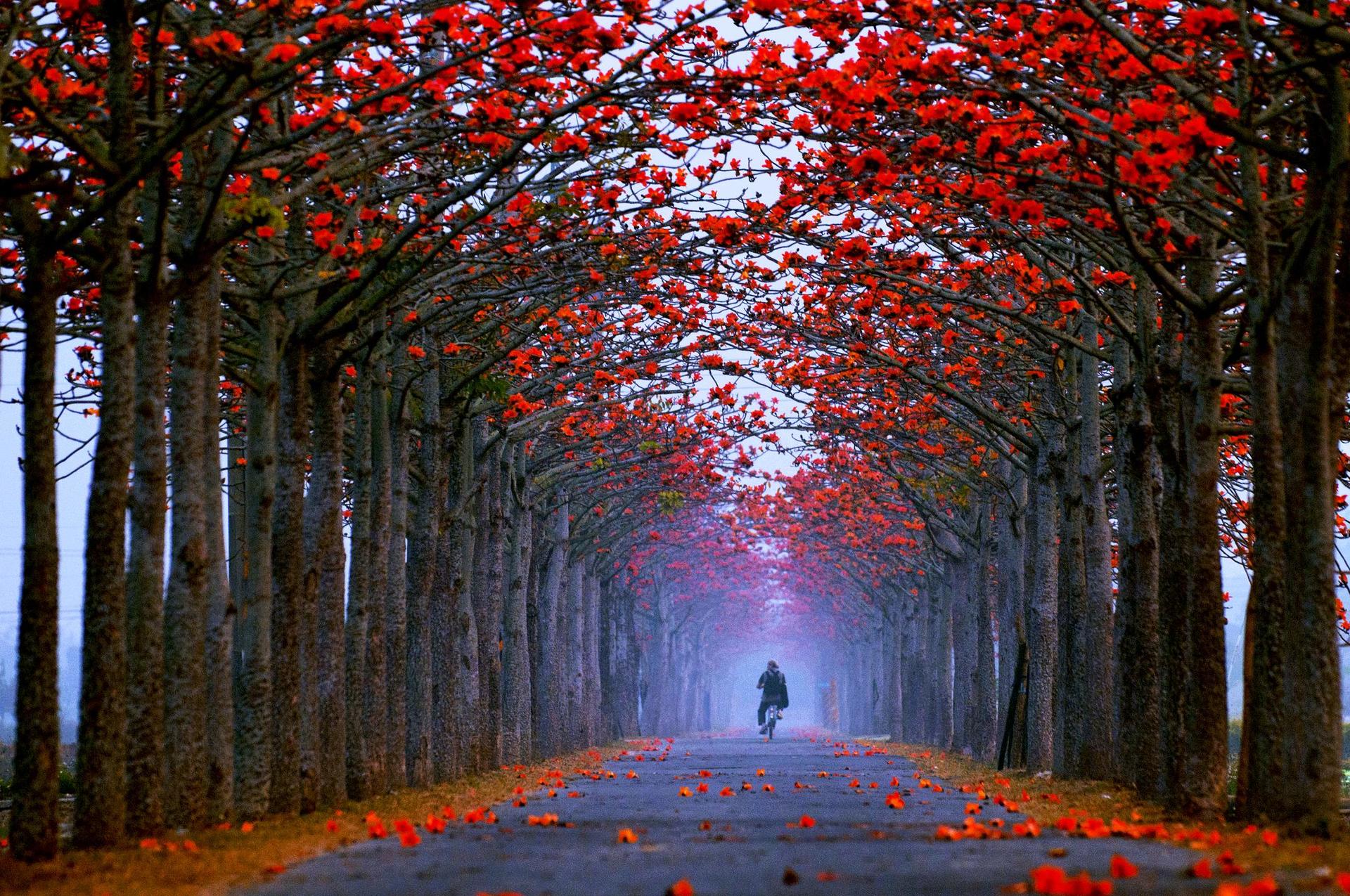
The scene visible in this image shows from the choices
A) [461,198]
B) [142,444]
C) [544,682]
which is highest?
[461,198]

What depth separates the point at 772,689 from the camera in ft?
166

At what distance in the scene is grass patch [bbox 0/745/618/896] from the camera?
27.0ft

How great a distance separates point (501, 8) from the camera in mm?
13328

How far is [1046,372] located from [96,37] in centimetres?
1283

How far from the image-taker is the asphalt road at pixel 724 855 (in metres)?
7.98

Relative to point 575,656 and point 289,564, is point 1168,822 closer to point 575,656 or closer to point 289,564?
point 289,564

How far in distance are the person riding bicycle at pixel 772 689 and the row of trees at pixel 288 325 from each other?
26.4 m

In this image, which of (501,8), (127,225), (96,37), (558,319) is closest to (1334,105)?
(501,8)

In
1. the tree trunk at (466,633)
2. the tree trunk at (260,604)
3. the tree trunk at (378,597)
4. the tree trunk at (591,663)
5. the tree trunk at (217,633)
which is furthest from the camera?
the tree trunk at (591,663)

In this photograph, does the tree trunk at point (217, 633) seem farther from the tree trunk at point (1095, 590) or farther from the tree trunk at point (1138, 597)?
the tree trunk at point (1095, 590)

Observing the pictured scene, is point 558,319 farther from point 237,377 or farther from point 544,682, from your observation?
point 544,682

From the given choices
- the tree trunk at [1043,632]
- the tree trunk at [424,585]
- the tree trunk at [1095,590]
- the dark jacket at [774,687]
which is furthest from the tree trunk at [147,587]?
the dark jacket at [774,687]

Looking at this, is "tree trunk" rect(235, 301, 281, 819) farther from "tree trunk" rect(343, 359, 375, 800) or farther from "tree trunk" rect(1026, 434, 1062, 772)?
"tree trunk" rect(1026, 434, 1062, 772)

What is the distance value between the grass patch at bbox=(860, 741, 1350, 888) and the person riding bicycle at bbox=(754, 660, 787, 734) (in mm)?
23586
